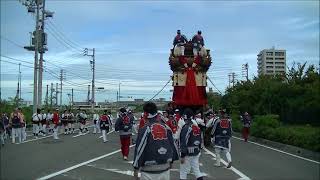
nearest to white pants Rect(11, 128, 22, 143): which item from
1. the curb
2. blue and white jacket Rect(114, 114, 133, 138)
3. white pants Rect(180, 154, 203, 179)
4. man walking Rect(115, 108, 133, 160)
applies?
man walking Rect(115, 108, 133, 160)

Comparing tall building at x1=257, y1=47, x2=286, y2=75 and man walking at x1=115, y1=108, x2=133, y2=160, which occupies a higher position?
tall building at x1=257, y1=47, x2=286, y2=75

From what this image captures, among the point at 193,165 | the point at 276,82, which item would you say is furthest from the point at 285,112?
the point at 193,165

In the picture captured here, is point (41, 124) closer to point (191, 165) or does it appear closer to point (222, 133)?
point (222, 133)

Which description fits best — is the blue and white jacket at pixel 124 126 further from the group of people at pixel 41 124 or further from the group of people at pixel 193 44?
the group of people at pixel 41 124

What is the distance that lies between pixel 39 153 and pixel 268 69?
65.1 m

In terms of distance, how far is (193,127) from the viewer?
10906 millimetres

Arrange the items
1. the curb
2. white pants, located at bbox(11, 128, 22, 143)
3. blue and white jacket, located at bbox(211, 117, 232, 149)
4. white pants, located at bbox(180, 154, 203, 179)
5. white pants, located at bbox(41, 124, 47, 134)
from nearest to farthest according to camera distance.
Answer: white pants, located at bbox(180, 154, 203, 179)
blue and white jacket, located at bbox(211, 117, 232, 149)
the curb
white pants, located at bbox(11, 128, 22, 143)
white pants, located at bbox(41, 124, 47, 134)

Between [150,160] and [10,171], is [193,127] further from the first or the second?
[10,171]

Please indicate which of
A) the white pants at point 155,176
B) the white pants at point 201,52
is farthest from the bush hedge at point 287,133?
the white pants at point 155,176

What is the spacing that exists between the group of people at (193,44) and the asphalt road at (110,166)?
4320 millimetres

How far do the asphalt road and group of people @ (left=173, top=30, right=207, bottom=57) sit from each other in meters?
4.32

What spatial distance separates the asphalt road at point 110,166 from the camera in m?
13.6

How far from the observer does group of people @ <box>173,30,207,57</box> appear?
2186 cm

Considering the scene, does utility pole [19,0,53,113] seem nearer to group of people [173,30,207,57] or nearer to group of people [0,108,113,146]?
group of people [0,108,113,146]
